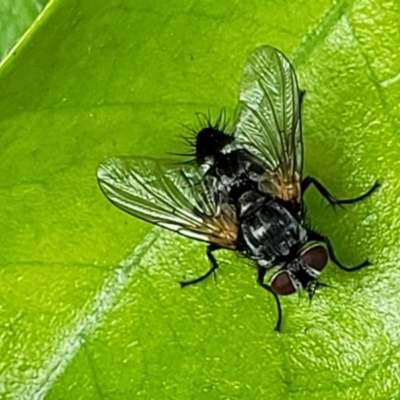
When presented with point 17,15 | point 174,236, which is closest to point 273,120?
point 174,236

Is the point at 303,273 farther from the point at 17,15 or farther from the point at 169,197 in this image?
the point at 17,15

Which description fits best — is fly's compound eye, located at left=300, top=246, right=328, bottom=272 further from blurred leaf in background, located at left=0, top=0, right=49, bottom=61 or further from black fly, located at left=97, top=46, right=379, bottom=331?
blurred leaf in background, located at left=0, top=0, right=49, bottom=61

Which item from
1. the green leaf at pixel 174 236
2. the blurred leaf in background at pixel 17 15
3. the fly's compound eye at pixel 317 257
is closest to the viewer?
the green leaf at pixel 174 236

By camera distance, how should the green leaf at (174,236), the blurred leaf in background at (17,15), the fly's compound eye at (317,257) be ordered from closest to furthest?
A: the green leaf at (174,236)
the fly's compound eye at (317,257)
the blurred leaf in background at (17,15)

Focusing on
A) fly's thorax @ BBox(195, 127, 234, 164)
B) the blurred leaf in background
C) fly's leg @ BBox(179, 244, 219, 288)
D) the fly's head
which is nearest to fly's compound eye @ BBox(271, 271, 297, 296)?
the fly's head

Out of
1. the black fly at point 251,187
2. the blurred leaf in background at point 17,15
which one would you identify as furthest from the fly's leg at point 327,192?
the blurred leaf in background at point 17,15

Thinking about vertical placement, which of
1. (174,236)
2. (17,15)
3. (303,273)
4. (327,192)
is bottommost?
(303,273)

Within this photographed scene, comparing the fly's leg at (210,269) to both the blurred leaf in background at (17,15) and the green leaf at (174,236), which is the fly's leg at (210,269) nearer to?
the green leaf at (174,236)
